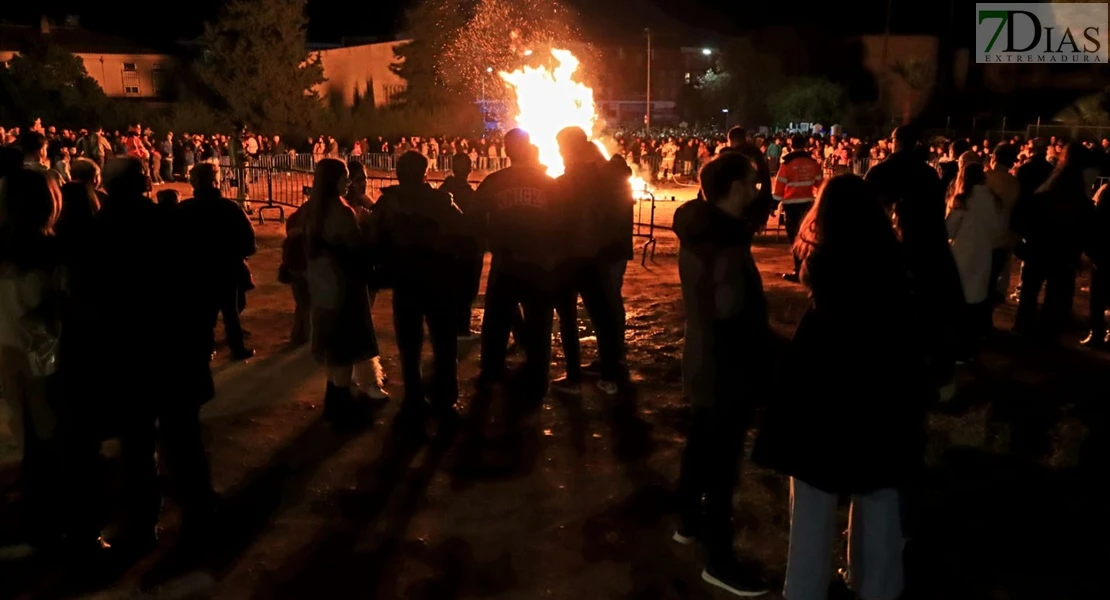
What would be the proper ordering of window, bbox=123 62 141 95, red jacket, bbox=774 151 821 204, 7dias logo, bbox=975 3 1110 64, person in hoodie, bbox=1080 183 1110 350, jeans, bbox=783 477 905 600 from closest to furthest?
jeans, bbox=783 477 905 600, person in hoodie, bbox=1080 183 1110 350, red jacket, bbox=774 151 821 204, 7dias logo, bbox=975 3 1110 64, window, bbox=123 62 141 95

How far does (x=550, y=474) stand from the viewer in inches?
215

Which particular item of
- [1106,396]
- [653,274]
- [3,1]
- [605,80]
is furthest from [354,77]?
[1106,396]

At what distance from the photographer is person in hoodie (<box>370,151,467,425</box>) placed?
5590mm

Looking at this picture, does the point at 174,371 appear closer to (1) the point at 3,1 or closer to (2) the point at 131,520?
(2) the point at 131,520

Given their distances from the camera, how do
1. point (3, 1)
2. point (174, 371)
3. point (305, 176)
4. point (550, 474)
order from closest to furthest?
point (174, 371) < point (550, 474) < point (305, 176) < point (3, 1)

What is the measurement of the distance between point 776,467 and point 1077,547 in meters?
2.25

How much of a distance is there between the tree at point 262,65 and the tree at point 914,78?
31.9 meters

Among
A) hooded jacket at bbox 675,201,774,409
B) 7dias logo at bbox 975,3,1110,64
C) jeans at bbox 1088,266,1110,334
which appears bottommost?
jeans at bbox 1088,266,1110,334

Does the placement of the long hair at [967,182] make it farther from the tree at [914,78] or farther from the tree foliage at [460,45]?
the tree at [914,78]

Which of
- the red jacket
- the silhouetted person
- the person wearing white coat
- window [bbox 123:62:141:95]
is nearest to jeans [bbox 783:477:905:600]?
the silhouetted person

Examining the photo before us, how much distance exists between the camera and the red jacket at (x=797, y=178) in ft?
34.8

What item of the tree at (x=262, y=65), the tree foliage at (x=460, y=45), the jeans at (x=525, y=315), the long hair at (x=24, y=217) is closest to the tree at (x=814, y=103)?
the tree foliage at (x=460, y=45)

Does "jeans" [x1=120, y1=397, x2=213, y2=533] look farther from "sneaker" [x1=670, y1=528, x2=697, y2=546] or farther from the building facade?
the building facade

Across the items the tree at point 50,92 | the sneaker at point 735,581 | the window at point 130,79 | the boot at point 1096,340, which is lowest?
the sneaker at point 735,581
